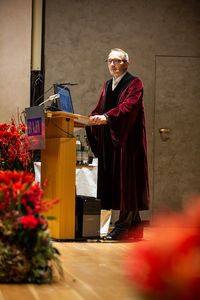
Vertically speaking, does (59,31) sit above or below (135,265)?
above

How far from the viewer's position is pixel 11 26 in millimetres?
6359

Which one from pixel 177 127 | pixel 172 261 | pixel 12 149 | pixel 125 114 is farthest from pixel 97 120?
pixel 172 261

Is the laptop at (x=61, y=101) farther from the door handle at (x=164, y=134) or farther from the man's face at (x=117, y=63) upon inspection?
the door handle at (x=164, y=134)

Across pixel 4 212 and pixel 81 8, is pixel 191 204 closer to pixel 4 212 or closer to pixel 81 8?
pixel 4 212

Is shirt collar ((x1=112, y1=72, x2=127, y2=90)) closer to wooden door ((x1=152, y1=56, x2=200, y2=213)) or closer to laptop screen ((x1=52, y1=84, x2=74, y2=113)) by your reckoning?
laptop screen ((x1=52, y1=84, x2=74, y2=113))

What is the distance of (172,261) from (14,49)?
6.09 metres

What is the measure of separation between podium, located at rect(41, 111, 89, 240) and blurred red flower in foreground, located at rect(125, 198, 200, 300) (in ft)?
10.8

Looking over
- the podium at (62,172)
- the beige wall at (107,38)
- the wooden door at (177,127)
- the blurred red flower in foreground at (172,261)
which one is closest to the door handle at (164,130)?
the wooden door at (177,127)


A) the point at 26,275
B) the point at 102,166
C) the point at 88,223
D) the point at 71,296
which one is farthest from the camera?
the point at 102,166

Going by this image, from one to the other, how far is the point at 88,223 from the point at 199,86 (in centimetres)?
320

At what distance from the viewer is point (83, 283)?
2.11 m

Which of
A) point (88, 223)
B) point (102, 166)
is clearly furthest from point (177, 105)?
point (88, 223)

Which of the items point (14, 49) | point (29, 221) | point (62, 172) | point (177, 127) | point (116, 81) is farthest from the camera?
point (177, 127)

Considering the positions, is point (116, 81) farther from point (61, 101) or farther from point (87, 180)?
point (87, 180)
